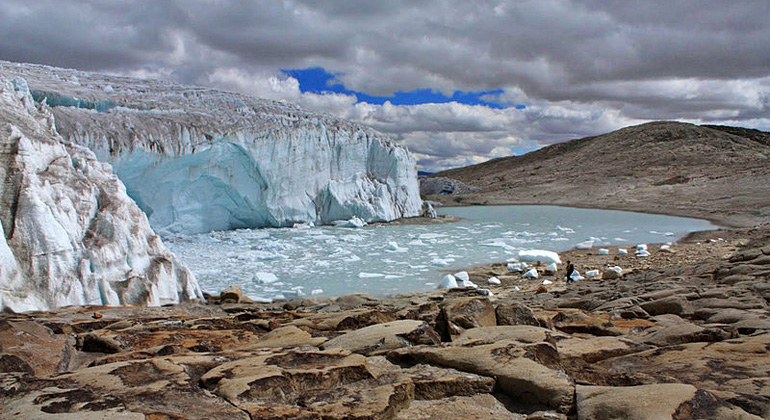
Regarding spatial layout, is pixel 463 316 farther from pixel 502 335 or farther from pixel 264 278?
pixel 264 278

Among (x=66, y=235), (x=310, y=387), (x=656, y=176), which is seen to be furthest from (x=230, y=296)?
(x=656, y=176)

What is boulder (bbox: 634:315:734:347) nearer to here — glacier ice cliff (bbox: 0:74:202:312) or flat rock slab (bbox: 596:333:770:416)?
flat rock slab (bbox: 596:333:770:416)

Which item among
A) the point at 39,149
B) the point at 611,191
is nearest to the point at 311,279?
the point at 39,149

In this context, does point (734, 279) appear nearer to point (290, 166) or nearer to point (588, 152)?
point (290, 166)

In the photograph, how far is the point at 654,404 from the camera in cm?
244

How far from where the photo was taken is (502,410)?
2705 mm

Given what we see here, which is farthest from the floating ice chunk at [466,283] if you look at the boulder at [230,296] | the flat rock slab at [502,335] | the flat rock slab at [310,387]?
the flat rock slab at [310,387]

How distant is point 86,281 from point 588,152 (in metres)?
60.7

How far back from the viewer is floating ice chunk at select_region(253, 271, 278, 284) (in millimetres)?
10758

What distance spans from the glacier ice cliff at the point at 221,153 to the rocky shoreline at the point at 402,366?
34.5ft

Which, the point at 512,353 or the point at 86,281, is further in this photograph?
the point at 86,281

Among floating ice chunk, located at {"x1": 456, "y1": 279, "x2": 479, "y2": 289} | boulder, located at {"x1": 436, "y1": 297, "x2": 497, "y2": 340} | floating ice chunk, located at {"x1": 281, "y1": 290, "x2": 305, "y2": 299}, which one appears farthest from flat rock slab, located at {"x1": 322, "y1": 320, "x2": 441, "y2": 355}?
floating ice chunk, located at {"x1": 456, "y1": 279, "x2": 479, "y2": 289}

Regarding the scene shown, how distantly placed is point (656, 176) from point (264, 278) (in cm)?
4136

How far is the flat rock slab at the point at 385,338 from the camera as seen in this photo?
3.71 meters
